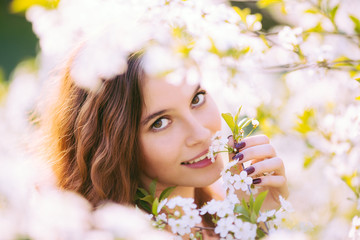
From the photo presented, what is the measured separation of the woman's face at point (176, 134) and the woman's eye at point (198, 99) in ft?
0.04

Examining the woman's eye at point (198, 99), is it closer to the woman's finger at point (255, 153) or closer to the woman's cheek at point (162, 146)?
the woman's cheek at point (162, 146)

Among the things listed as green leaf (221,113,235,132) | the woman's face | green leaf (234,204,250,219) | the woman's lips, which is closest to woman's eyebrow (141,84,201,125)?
the woman's face

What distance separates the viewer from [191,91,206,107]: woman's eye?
49.2 inches

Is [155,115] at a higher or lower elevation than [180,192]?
higher

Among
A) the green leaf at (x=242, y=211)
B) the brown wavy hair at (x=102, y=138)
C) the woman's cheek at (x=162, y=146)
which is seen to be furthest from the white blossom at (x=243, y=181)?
the brown wavy hair at (x=102, y=138)

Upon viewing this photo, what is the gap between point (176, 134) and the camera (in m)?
1.16

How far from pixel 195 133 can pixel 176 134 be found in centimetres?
5

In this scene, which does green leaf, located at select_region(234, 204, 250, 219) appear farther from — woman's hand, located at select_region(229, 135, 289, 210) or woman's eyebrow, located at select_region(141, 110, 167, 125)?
woman's eyebrow, located at select_region(141, 110, 167, 125)

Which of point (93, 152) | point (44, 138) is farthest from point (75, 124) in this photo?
point (44, 138)

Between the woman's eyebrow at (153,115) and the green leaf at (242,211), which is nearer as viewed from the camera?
the green leaf at (242,211)

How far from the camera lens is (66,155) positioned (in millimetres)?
1405

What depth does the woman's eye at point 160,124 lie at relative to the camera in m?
1.19

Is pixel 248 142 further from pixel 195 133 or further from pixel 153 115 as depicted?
pixel 153 115

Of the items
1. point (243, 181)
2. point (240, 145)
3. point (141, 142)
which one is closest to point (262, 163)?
point (240, 145)
